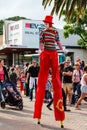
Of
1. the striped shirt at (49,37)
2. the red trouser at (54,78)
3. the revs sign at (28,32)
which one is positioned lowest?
the revs sign at (28,32)

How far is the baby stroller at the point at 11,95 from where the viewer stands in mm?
14122

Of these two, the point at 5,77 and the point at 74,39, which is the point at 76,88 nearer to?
the point at 5,77

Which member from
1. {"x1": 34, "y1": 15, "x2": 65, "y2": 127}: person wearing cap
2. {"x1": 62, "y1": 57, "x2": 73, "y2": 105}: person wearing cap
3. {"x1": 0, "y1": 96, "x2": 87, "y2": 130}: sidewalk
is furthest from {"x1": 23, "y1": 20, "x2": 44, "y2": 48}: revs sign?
{"x1": 34, "y1": 15, "x2": 65, "y2": 127}: person wearing cap

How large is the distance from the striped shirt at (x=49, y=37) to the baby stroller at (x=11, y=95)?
4.10 m

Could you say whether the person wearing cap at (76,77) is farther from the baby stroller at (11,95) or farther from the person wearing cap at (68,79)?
the baby stroller at (11,95)

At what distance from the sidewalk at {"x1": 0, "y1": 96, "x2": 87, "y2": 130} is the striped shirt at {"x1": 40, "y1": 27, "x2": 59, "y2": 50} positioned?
178 centimetres

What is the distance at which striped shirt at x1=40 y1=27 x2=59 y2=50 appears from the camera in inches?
405

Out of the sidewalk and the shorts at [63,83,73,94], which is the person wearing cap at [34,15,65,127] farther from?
the shorts at [63,83,73,94]

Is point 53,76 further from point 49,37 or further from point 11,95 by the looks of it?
point 11,95

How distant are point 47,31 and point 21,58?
39467 mm

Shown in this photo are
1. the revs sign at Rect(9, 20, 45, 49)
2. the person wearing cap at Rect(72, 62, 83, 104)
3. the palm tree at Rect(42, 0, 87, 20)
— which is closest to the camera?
the person wearing cap at Rect(72, 62, 83, 104)

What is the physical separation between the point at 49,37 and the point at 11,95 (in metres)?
4.29

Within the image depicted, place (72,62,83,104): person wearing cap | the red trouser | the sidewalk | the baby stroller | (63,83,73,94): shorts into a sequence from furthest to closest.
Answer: (72,62,83,104): person wearing cap, (63,83,73,94): shorts, the baby stroller, the sidewalk, the red trouser

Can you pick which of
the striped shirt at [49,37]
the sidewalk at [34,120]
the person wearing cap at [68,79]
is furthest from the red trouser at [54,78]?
the person wearing cap at [68,79]
